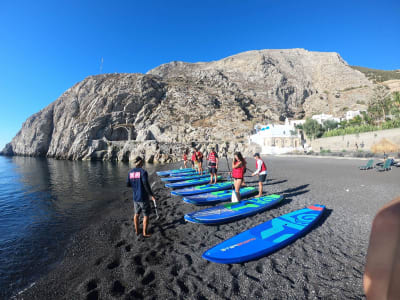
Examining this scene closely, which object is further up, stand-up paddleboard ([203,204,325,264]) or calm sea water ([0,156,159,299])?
stand-up paddleboard ([203,204,325,264])

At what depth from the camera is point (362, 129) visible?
3509 centimetres

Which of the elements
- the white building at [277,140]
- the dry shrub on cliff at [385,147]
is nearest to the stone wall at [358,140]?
the dry shrub on cliff at [385,147]

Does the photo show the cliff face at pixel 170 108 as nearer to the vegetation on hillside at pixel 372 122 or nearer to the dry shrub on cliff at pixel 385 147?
the vegetation on hillside at pixel 372 122

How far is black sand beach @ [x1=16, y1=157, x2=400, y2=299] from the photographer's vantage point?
149 inches

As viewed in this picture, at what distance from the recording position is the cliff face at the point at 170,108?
60.0 meters

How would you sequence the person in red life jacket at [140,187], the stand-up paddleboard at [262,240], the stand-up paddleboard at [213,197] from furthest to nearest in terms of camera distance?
the stand-up paddleboard at [213,197] < the person in red life jacket at [140,187] < the stand-up paddleboard at [262,240]

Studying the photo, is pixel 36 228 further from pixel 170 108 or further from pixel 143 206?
pixel 170 108

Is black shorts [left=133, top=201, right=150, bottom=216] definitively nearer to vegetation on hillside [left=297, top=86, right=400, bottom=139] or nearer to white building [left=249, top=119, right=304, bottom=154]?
vegetation on hillside [left=297, top=86, right=400, bottom=139]

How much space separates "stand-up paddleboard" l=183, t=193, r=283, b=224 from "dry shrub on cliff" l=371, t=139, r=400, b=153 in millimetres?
30459

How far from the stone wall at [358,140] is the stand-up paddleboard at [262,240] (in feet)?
107

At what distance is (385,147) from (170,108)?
6218 cm

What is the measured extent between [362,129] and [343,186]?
32918 millimetres

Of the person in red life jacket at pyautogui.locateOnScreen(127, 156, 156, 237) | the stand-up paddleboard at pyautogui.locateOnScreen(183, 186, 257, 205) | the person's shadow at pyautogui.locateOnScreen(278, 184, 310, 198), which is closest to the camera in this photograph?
the person in red life jacket at pyautogui.locateOnScreen(127, 156, 156, 237)

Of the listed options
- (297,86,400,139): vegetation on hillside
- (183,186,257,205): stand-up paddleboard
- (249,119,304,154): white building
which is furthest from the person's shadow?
(249,119,304,154): white building
